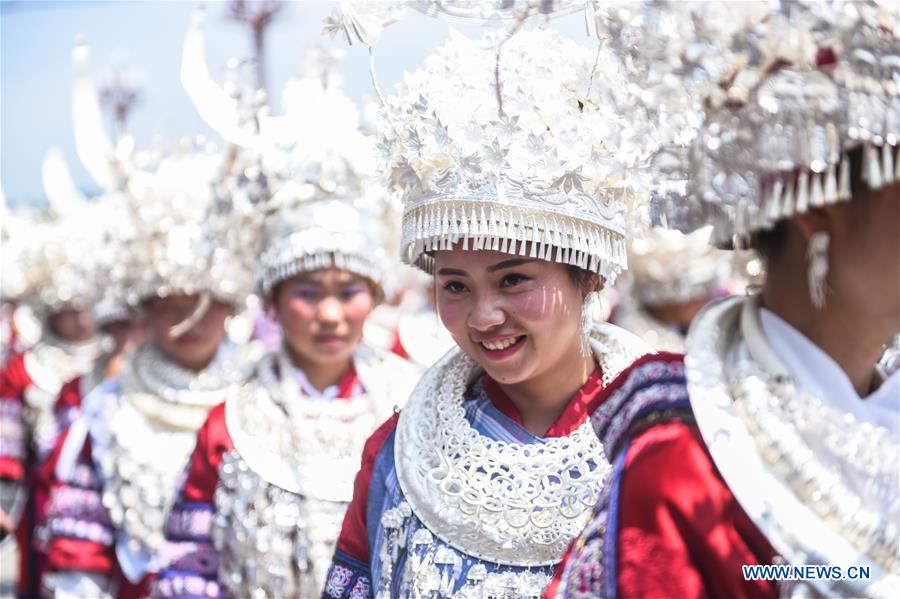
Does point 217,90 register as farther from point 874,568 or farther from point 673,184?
point 874,568

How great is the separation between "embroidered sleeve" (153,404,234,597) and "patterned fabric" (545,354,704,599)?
73.7 inches

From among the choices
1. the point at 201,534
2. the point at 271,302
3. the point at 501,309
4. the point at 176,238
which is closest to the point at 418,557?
the point at 501,309

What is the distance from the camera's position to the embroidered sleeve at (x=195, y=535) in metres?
3.23

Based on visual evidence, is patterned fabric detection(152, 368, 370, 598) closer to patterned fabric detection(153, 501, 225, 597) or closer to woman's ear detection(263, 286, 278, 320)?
patterned fabric detection(153, 501, 225, 597)

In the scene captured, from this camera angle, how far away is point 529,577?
2209 millimetres

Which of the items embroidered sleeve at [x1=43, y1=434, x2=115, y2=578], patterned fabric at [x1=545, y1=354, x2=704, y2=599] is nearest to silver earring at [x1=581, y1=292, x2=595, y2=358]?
patterned fabric at [x1=545, y1=354, x2=704, y2=599]

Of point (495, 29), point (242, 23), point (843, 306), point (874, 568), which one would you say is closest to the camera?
point (874, 568)

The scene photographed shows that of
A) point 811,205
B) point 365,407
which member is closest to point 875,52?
point 811,205

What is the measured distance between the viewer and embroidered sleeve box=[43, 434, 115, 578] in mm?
4145

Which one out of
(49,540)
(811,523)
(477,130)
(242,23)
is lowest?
(49,540)

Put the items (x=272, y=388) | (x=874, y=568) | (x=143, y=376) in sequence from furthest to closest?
(x=143, y=376)
(x=272, y=388)
(x=874, y=568)

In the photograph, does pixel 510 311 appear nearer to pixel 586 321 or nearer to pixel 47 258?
pixel 586 321

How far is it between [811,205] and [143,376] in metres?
3.66

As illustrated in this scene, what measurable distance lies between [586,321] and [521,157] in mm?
424
